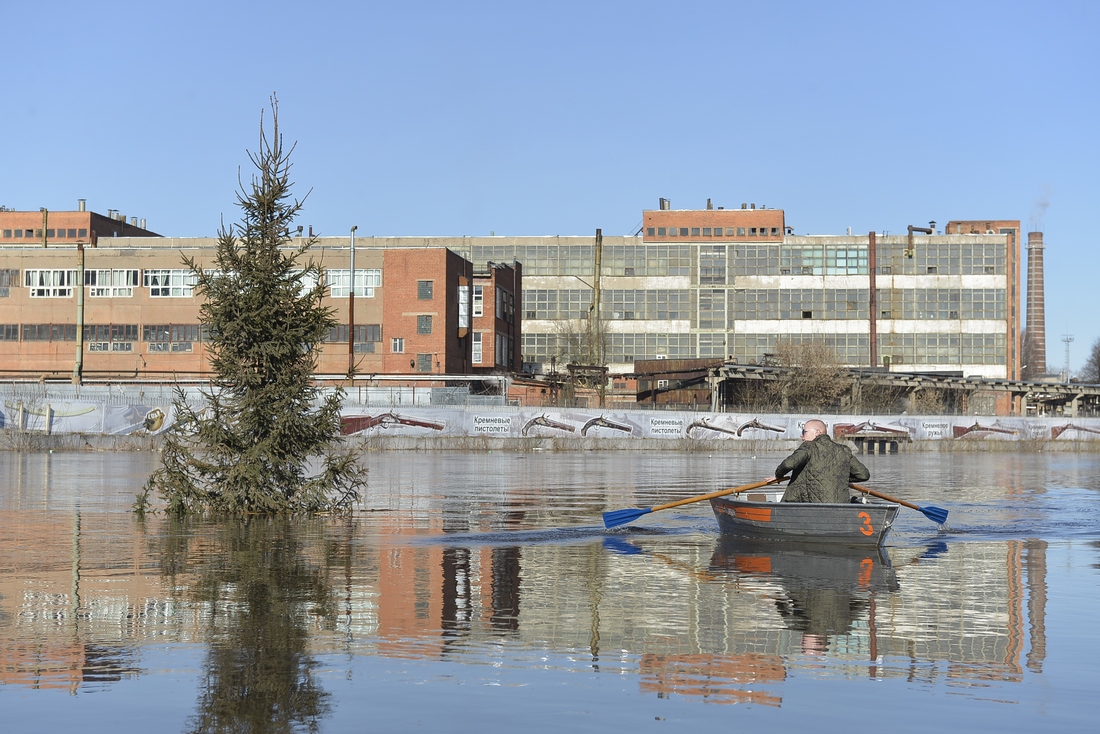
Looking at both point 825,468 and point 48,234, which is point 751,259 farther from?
point 825,468

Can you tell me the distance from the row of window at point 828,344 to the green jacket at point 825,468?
91.3m

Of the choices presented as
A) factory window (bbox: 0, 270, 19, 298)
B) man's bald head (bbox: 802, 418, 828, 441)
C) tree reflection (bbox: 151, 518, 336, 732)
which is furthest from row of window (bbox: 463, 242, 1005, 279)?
tree reflection (bbox: 151, 518, 336, 732)

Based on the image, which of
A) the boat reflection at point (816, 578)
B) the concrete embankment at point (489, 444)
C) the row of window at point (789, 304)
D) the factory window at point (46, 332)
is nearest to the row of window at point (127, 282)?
the factory window at point (46, 332)

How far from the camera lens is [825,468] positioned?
58.1 feet

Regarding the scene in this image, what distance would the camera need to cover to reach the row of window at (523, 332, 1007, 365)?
11006 cm

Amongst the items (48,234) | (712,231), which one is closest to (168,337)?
(48,234)

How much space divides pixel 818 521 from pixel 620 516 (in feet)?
12.5

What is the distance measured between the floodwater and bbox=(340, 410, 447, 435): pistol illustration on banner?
112 feet

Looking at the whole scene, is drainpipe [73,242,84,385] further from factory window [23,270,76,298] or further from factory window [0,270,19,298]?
factory window [0,270,19,298]

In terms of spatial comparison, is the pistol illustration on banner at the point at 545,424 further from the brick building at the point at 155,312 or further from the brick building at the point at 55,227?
the brick building at the point at 55,227

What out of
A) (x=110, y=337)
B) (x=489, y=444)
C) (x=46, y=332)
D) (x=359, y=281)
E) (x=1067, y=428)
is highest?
(x=359, y=281)

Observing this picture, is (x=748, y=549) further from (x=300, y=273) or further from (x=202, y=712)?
(x=202, y=712)

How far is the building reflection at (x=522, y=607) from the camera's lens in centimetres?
917

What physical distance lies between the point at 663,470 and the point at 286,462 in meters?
21.6
